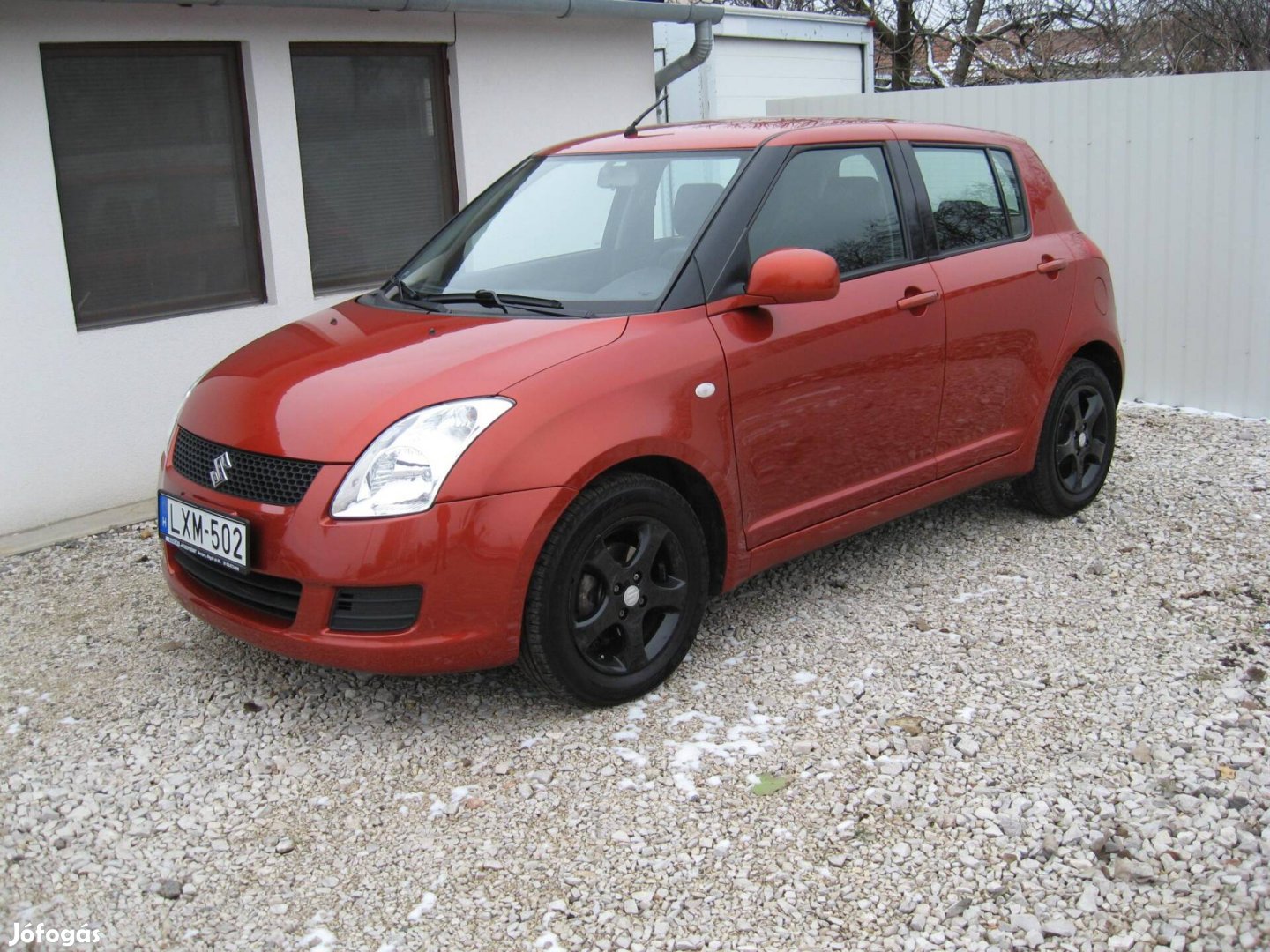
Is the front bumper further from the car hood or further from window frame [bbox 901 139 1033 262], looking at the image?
window frame [bbox 901 139 1033 262]

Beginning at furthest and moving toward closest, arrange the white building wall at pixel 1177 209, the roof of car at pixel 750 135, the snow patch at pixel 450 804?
the white building wall at pixel 1177 209
the roof of car at pixel 750 135
the snow patch at pixel 450 804

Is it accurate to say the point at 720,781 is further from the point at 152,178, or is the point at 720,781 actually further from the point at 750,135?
the point at 152,178

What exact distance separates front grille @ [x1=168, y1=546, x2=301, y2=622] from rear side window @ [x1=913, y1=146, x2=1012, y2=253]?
2888 millimetres

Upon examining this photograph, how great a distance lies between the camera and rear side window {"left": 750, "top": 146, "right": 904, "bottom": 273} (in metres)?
4.61

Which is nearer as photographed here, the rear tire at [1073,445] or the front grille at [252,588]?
the front grille at [252,588]

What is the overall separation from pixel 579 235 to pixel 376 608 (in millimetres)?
1719

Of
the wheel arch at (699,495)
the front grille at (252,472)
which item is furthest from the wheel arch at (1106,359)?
the front grille at (252,472)

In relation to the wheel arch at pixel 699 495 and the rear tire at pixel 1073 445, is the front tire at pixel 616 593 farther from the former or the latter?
the rear tire at pixel 1073 445

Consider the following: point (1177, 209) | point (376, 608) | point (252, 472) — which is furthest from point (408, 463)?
point (1177, 209)

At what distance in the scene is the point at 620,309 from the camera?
428 cm

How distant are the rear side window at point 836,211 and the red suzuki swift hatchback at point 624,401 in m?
0.01

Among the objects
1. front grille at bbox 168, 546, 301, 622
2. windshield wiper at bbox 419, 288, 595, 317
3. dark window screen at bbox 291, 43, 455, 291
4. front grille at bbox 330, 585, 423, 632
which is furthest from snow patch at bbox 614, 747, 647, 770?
dark window screen at bbox 291, 43, 455, 291

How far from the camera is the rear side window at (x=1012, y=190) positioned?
5.62 m

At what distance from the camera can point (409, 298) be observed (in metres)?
4.86
